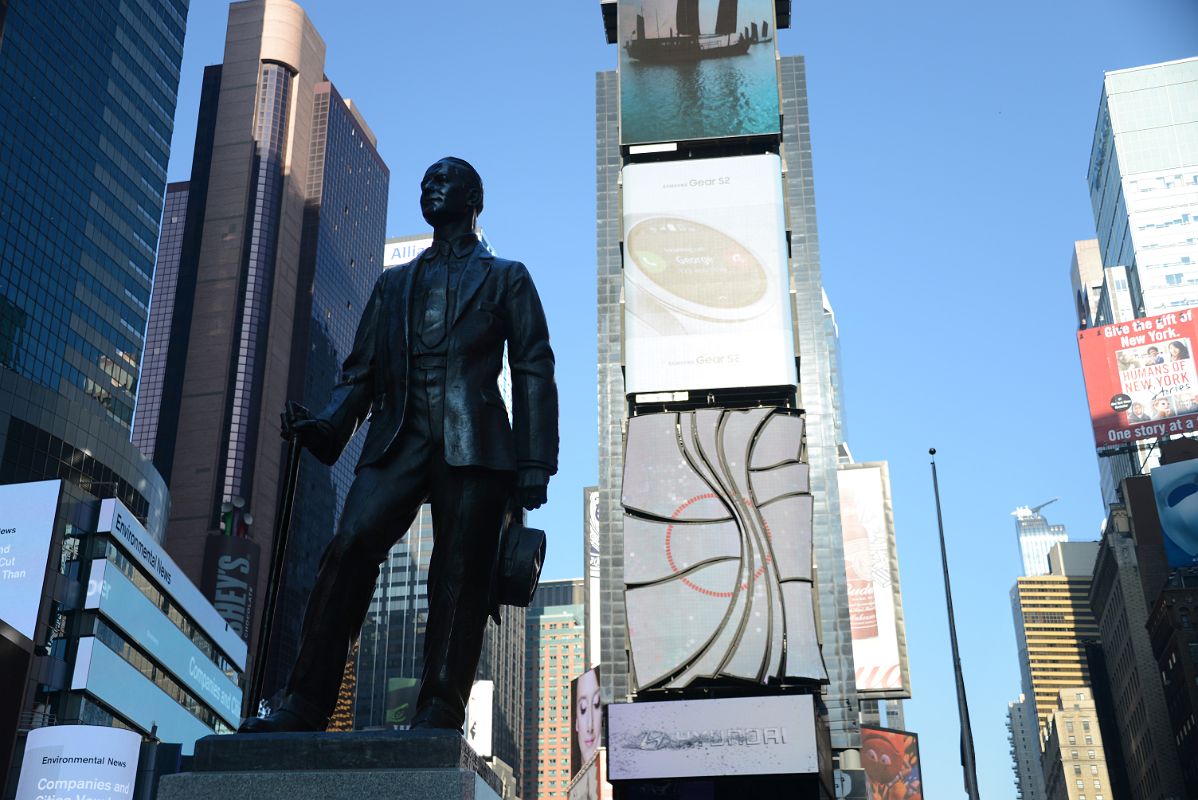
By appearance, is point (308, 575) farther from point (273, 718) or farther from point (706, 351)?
point (273, 718)

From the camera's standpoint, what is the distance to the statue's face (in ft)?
27.9

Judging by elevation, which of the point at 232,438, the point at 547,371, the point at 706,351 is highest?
the point at 232,438

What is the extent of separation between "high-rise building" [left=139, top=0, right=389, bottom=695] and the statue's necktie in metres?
113

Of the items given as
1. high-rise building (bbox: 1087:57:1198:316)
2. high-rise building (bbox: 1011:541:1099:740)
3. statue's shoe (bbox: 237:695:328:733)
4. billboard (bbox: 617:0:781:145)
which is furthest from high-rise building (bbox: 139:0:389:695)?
statue's shoe (bbox: 237:695:328:733)

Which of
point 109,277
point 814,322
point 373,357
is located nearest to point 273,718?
point 373,357

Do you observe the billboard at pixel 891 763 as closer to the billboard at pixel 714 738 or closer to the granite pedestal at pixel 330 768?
the billboard at pixel 714 738

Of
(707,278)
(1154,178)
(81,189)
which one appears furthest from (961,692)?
(1154,178)

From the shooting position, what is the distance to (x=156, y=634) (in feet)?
235

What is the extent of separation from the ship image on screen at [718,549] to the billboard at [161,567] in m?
27.5

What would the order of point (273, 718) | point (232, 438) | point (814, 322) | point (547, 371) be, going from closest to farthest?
point (273, 718) → point (547, 371) → point (814, 322) → point (232, 438)

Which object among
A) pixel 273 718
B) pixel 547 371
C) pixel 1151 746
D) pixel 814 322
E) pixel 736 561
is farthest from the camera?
pixel 1151 746

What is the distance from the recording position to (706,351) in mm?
60531

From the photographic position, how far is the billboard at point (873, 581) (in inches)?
2926

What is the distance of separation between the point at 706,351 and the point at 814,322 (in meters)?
16.3
